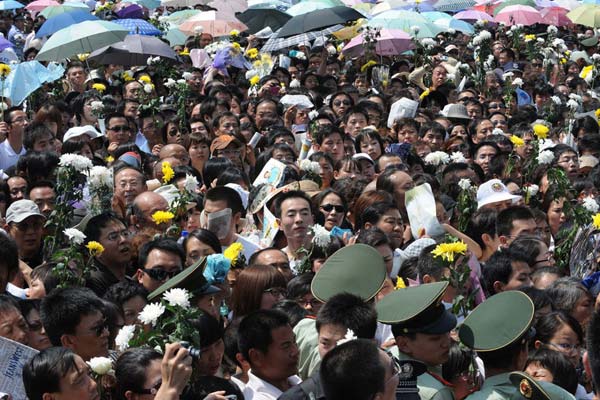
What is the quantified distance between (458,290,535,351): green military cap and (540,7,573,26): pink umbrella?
16.2m

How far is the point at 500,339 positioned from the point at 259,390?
1209 mm

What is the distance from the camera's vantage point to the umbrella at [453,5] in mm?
21750

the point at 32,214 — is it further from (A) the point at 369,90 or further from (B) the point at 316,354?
(A) the point at 369,90

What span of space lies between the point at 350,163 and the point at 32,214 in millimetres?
3333

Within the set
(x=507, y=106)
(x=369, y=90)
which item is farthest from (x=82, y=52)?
(x=507, y=106)

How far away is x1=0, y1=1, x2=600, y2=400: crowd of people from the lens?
525 cm

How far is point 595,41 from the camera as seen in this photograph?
21500 millimetres

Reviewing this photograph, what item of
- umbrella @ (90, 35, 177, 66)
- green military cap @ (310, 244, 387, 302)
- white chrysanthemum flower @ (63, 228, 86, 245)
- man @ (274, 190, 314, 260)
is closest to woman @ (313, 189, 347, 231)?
man @ (274, 190, 314, 260)

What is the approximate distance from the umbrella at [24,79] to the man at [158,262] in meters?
5.09

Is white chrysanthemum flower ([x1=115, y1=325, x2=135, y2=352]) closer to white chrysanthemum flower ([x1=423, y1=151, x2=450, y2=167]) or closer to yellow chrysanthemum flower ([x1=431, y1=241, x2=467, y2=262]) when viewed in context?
yellow chrysanthemum flower ([x1=431, y1=241, x2=467, y2=262])

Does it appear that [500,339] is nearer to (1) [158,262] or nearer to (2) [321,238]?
(2) [321,238]

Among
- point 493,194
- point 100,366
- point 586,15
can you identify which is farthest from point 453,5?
point 100,366

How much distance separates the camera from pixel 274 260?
7445 millimetres

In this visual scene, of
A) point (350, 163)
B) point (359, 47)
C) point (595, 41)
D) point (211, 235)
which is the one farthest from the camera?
point (595, 41)
